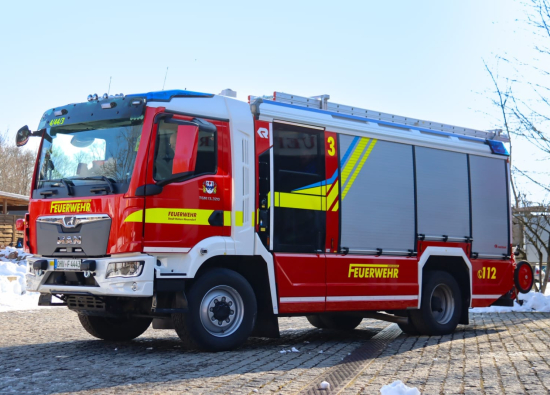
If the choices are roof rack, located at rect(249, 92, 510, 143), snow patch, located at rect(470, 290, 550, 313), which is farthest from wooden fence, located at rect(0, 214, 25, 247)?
roof rack, located at rect(249, 92, 510, 143)

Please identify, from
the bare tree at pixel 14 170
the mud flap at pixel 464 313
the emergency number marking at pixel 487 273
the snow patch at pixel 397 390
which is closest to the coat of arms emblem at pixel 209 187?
the snow patch at pixel 397 390

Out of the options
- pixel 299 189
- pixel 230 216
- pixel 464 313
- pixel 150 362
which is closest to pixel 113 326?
pixel 150 362

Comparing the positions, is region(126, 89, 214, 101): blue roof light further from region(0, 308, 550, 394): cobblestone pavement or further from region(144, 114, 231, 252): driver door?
region(0, 308, 550, 394): cobblestone pavement

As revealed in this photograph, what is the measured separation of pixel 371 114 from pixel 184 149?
13.0 feet

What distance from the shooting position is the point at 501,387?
265 inches

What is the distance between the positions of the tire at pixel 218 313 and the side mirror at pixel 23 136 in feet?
10.0

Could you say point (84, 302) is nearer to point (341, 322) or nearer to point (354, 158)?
point (354, 158)

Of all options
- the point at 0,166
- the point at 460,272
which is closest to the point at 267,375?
the point at 460,272

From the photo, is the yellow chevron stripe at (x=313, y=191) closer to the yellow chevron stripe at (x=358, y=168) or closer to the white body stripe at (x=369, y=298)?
the yellow chevron stripe at (x=358, y=168)

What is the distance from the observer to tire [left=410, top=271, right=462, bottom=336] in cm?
1184

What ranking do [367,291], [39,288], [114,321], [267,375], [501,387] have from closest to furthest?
[501,387]
[267,375]
[39,288]
[114,321]
[367,291]

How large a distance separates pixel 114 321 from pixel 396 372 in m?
4.23

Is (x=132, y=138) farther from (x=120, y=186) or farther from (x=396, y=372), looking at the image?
(x=396, y=372)

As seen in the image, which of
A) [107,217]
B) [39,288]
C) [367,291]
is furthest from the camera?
[367,291]
